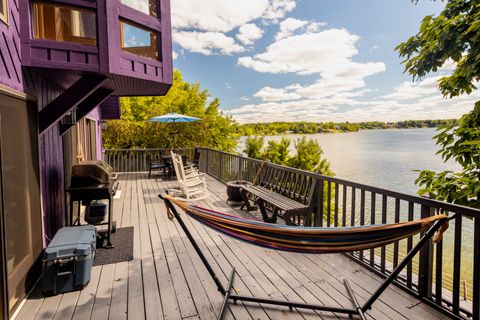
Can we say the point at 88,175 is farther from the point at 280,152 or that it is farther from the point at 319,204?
the point at 280,152

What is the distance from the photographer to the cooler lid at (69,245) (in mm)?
2510

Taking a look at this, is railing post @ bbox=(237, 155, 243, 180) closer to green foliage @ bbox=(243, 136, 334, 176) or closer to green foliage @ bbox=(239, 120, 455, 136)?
green foliage @ bbox=(239, 120, 455, 136)

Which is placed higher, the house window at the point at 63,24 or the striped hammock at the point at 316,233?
the house window at the point at 63,24

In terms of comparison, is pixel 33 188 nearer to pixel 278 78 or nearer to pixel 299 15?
pixel 299 15

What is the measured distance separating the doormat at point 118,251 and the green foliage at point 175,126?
7385 mm

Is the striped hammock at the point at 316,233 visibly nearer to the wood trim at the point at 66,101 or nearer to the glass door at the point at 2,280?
the glass door at the point at 2,280

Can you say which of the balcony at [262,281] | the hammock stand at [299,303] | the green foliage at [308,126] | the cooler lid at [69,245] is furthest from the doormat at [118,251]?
the green foliage at [308,126]

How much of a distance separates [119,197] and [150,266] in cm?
385

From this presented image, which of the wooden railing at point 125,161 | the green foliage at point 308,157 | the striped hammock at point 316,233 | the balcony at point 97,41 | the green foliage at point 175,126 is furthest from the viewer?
the green foliage at point 308,157

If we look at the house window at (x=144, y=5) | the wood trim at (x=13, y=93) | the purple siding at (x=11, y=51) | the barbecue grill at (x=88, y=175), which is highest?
the house window at (x=144, y=5)

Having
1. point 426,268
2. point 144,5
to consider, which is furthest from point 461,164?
point 144,5

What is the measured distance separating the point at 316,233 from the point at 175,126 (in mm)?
13704

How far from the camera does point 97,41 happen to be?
3.08 metres

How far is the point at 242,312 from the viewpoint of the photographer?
2.24 metres
